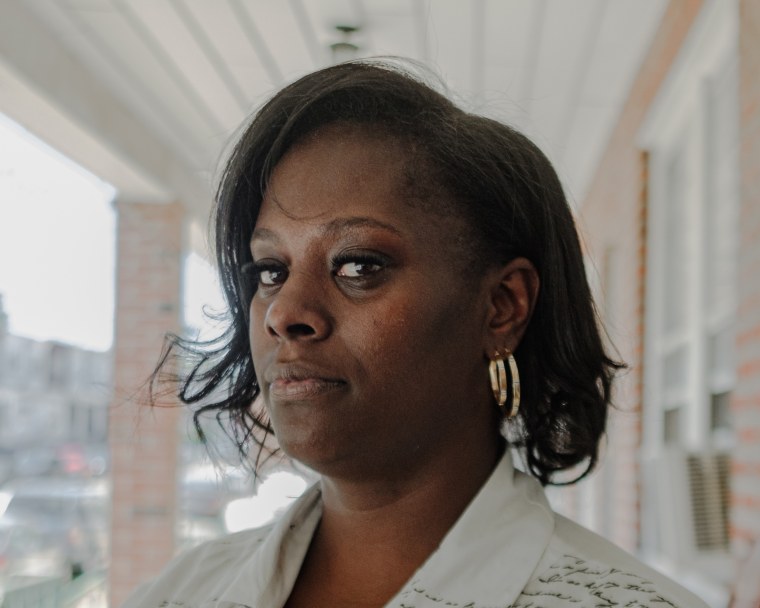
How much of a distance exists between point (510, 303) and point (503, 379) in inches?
3.6

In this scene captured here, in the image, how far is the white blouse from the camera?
1.01 m

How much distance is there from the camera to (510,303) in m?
1.19

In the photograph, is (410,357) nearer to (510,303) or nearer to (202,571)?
(510,303)

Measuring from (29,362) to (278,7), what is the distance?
206 cm

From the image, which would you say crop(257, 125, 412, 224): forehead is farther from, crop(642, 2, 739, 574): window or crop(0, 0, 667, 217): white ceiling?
crop(0, 0, 667, 217): white ceiling

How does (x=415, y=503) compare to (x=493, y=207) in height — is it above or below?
below

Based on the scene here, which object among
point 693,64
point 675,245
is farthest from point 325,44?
point 675,245

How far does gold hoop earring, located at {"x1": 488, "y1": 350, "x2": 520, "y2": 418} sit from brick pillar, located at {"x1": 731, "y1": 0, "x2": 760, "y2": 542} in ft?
5.02

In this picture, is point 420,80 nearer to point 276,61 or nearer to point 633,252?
point 276,61

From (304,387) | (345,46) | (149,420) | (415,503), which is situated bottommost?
(149,420)

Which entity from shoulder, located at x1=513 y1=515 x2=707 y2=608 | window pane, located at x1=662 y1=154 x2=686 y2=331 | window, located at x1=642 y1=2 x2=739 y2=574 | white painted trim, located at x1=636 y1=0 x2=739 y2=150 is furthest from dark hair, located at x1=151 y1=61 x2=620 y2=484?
window pane, located at x1=662 y1=154 x2=686 y2=331

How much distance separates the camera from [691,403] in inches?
150

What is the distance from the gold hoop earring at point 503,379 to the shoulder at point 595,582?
18 centimetres

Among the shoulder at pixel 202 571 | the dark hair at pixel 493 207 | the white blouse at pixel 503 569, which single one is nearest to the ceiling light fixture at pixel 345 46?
the dark hair at pixel 493 207
